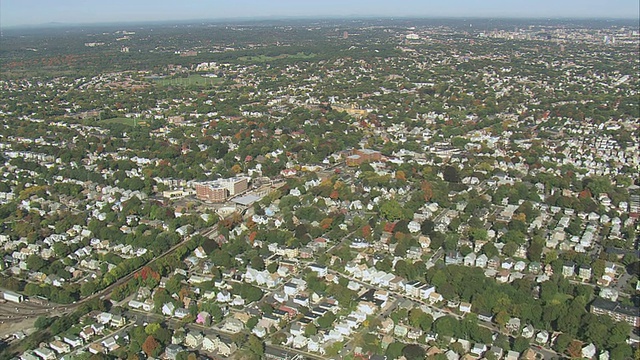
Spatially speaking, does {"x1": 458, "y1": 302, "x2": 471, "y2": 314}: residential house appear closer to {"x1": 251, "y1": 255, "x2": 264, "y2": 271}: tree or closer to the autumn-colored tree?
{"x1": 251, "y1": 255, "x2": 264, "y2": 271}: tree

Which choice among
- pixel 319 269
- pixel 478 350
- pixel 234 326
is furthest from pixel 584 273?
pixel 234 326

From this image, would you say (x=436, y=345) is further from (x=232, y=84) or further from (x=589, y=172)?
(x=232, y=84)

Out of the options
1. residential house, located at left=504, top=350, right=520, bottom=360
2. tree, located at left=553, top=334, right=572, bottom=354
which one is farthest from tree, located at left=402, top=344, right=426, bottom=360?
tree, located at left=553, top=334, right=572, bottom=354

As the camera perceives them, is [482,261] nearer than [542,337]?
No

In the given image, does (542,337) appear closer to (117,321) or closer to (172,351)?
(172,351)

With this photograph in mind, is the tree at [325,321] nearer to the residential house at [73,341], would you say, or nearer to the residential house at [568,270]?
the residential house at [73,341]

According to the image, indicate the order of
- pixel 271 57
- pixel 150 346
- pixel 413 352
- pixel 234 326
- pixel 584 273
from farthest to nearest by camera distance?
pixel 271 57 < pixel 584 273 < pixel 234 326 < pixel 150 346 < pixel 413 352
